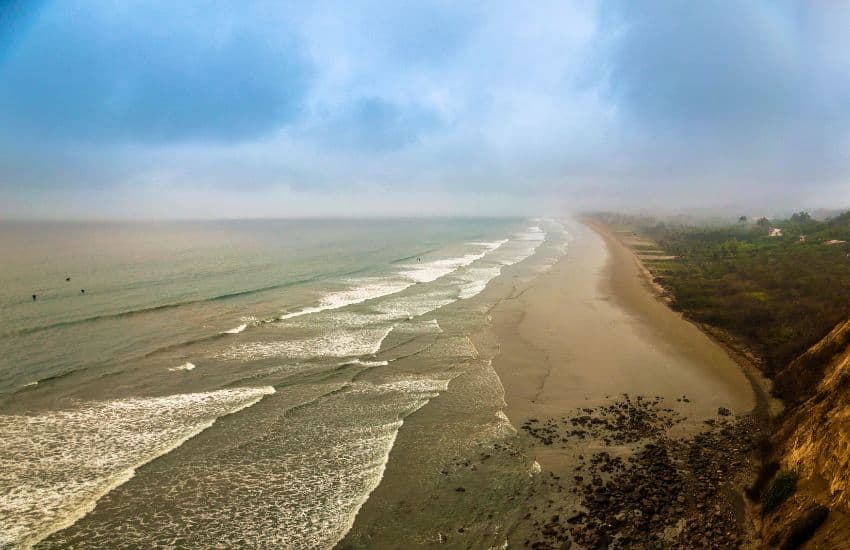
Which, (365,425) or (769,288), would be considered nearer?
(365,425)

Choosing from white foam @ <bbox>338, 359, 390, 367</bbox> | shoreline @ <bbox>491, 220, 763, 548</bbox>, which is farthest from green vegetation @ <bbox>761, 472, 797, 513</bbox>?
white foam @ <bbox>338, 359, 390, 367</bbox>

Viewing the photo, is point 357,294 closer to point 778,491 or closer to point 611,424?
point 611,424

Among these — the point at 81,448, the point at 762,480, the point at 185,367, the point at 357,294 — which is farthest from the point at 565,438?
the point at 357,294

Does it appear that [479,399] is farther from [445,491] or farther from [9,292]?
[9,292]

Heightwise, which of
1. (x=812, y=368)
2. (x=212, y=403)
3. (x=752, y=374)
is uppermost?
(x=812, y=368)

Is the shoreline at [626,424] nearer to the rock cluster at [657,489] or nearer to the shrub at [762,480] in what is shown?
the rock cluster at [657,489]

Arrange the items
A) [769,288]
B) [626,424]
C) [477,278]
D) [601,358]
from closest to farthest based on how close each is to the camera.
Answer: [626,424]
[601,358]
[769,288]
[477,278]

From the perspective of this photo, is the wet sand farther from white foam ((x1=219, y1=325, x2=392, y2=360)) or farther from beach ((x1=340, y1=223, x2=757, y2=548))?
white foam ((x1=219, y1=325, x2=392, y2=360))
